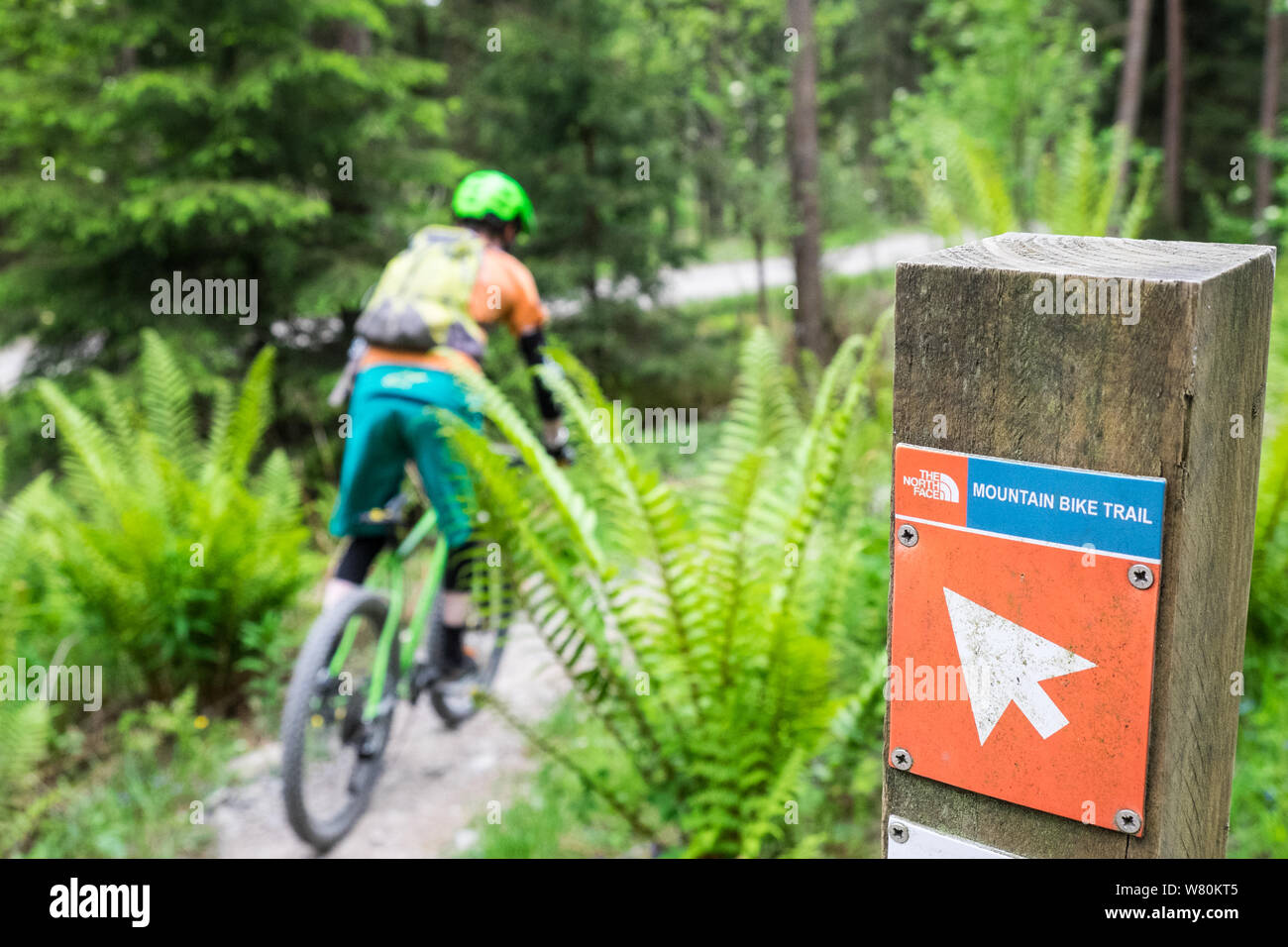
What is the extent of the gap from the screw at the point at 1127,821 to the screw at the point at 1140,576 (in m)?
0.27

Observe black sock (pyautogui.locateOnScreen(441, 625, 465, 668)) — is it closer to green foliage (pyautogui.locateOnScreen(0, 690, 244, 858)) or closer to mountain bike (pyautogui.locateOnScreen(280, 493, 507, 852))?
mountain bike (pyautogui.locateOnScreen(280, 493, 507, 852))

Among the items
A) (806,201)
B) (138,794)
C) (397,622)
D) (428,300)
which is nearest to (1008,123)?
(806,201)

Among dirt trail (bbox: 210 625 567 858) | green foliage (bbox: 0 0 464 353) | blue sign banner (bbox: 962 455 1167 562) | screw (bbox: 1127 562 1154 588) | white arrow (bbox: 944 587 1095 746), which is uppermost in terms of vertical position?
green foliage (bbox: 0 0 464 353)

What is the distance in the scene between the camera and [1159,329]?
108cm

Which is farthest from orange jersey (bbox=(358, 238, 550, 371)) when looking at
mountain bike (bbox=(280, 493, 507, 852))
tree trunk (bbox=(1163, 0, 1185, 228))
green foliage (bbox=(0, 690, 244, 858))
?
tree trunk (bbox=(1163, 0, 1185, 228))

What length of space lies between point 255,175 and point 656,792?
5.98m

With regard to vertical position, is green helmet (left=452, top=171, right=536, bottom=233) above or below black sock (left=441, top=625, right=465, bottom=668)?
above

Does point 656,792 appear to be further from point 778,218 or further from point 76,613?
point 778,218

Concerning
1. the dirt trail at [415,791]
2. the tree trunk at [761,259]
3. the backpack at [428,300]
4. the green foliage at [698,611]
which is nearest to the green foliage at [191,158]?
the backpack at [428,300]

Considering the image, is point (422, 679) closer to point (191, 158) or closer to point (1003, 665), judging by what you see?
point (1003, 665)

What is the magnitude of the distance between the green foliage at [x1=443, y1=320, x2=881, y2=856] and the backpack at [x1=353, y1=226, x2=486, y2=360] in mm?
797

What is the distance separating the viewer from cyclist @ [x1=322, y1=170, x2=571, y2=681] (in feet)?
12.7

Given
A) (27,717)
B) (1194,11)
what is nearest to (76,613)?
(27,717)

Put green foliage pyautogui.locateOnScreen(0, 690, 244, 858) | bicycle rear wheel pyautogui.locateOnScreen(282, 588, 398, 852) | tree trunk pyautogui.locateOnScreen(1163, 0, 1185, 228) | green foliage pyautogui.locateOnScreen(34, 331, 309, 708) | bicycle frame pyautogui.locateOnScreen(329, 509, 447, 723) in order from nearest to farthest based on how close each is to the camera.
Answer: bicycle rear wheel pyautogui.locateOnScreen(282, 588, 398, 852) < green foliage pyautogui.locateOnScreen(0, 690, 244, 858) < bicycle frame pyautogui.locateOnScreen(329, 509, 447, 723) < green foliage pyautogui.locateOnScreen(34, 331, 309, 708) < tree trunk pyautogui.locateOnScreen(1163, 0, 1185, 228)
